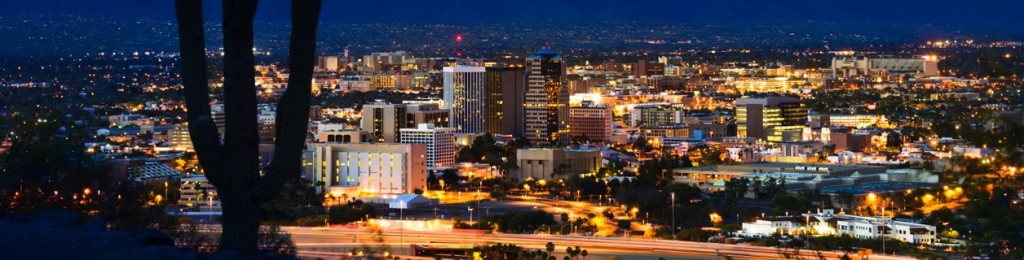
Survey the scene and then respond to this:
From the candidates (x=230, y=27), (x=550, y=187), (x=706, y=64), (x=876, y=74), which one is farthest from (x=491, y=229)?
(x=706, y=64)

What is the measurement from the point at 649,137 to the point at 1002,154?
52.3 meters

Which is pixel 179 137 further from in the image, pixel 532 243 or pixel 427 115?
pixel 532 243

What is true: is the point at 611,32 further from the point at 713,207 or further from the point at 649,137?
the point at 713,207

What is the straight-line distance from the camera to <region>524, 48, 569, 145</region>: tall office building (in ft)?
196

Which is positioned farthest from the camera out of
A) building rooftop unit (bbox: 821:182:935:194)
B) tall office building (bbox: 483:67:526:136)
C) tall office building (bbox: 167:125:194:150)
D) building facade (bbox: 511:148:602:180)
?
tall office building (bbox: 483:67:526:136)

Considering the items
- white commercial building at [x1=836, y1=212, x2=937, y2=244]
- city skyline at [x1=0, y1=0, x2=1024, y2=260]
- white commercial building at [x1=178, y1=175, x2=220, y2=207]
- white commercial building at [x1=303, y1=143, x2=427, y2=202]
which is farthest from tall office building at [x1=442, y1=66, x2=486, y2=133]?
white commercial building at [x1=836, y1=212, x2=937, y2=244]

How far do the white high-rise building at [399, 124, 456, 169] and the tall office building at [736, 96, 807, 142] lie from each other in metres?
14.1

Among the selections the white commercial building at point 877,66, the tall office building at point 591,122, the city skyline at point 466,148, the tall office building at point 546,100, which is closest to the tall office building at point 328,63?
the city skyline at point 466,148

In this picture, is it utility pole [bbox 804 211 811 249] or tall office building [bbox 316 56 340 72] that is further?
tall office building [bbox 316 56 340 72]

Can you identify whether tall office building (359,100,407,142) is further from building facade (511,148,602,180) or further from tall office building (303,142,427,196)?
tall office building (303,142,427,196)

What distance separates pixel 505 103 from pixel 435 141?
13869 millimetres

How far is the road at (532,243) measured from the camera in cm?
2131

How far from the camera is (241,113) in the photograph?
978cm

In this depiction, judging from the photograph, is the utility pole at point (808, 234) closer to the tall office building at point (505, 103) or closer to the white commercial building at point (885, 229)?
the white commercial building at point (885, 229)
